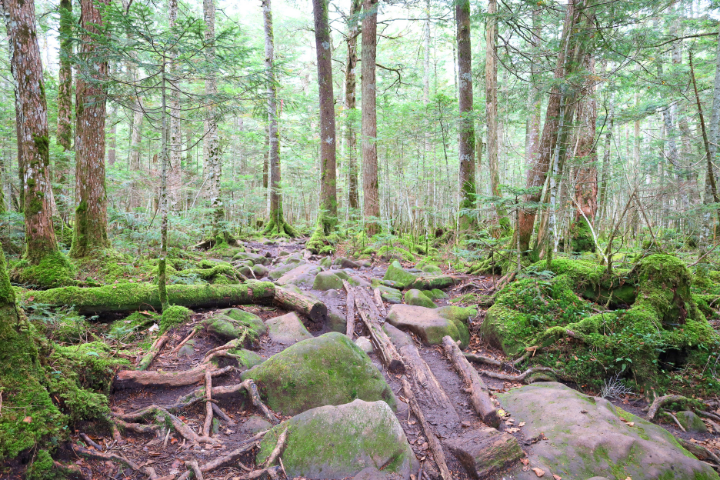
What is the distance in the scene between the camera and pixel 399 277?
797 centimetres

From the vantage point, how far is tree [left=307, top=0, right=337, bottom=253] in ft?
39.3

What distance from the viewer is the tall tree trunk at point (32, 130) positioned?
5320 mm

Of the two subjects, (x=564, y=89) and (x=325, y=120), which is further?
(x=325, y=120)

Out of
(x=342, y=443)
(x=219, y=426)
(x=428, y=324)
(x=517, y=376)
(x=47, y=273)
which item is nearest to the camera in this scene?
(x=342, y=443)

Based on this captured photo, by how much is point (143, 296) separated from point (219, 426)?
2.69 metres

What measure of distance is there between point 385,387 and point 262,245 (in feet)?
35.1

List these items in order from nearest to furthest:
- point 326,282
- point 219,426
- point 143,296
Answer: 1. point 219,426
2. point 143,296
3. point 326,282

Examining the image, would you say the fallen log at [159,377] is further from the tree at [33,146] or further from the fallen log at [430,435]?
the tree at [33,146]

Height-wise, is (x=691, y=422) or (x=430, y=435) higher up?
(x=430, y=435)

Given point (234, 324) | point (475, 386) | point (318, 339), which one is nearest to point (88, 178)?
point (234, 324)

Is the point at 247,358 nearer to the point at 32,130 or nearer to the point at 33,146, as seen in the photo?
the point at 33,146

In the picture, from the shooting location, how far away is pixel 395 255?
1032 centimetres

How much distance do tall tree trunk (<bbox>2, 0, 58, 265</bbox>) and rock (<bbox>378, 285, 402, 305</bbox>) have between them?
18.7ft

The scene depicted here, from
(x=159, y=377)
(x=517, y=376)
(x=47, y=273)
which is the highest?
(x=47, y=273)
